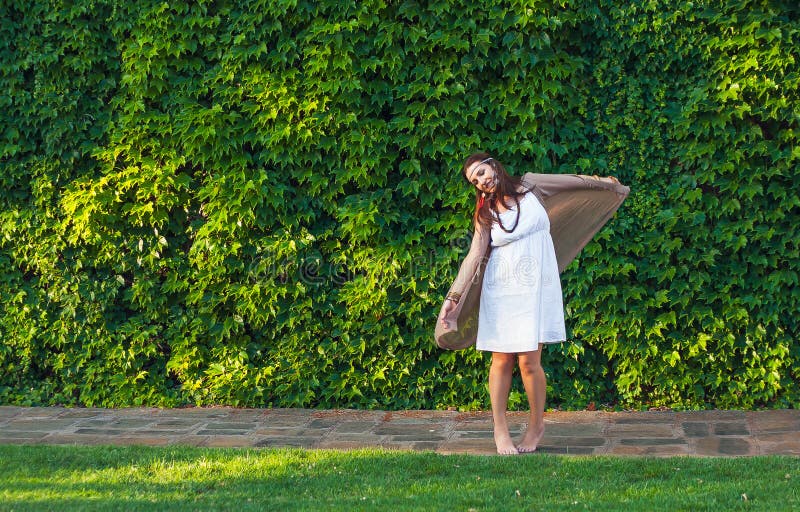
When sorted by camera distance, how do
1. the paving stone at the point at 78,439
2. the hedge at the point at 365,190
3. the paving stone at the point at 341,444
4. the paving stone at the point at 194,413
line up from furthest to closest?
the paving stone at the point at 194,413, the hedge at the point at 365,190, the paving stone at the point at 78,439, the paving stone at the point at 341,444

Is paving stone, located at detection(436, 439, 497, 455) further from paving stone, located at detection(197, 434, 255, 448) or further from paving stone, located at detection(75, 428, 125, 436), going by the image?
paving stone, located at detection(75, 428, 125, 436)

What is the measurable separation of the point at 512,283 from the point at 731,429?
189cm

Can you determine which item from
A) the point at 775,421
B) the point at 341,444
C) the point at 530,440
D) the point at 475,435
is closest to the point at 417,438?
the point at 475,435

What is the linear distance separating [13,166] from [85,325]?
136cm

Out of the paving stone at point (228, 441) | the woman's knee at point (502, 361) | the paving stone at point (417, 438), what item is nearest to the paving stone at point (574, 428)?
the paving stone at point (417, 438)

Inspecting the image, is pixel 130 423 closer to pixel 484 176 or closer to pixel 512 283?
pixel 512 283

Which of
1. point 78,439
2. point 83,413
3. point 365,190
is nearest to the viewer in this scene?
point 78,439

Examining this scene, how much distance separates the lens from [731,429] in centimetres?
636

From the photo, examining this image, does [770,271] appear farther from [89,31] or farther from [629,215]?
[89,31]

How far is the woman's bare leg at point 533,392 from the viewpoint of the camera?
5762 mm

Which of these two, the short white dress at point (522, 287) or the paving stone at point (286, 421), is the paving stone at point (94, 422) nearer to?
the paving stone at point (286, 421)

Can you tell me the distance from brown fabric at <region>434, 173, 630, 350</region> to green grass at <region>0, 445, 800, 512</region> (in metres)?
0.79

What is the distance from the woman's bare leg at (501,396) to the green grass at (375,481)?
212mm

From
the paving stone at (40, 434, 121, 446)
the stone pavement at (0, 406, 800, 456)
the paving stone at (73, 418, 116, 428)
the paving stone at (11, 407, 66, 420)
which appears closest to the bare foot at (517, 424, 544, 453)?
the stone pavement at (0, 406, 800, 456)
